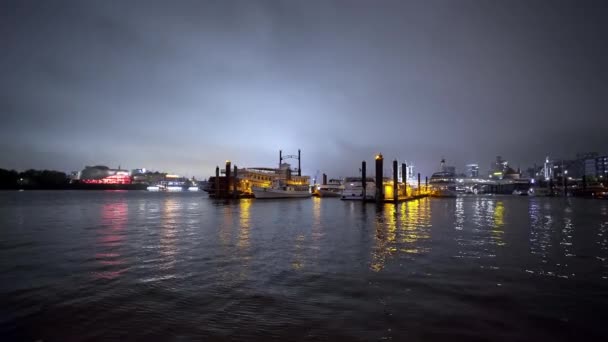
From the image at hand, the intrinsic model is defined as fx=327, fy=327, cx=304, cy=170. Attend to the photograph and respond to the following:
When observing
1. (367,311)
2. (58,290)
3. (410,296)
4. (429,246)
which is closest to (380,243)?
(429,246)

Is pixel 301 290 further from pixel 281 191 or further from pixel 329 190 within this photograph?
pixel 329 190

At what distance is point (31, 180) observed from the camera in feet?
515

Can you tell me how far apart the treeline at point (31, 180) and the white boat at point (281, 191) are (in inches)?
5480

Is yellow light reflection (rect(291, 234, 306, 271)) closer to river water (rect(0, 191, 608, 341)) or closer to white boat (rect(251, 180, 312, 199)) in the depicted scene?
river water (rect(0, 191, 608, 341))

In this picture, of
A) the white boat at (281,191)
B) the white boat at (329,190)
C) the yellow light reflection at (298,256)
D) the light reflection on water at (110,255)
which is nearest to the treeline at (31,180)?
the white boat at (281,191)

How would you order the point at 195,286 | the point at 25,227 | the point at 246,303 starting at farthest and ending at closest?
1. the point at 25,227
2. the point at 195,286
3. the point at 246,303

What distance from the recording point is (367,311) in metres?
7.16

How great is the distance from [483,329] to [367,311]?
2233mm

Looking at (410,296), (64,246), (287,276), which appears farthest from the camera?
(64,246)

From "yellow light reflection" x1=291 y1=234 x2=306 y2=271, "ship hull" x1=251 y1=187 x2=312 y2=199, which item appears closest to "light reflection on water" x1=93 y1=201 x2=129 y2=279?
"yellow light reflection" x1=291 y1=234 x2=306 y2=271

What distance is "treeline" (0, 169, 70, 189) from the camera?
A: 5778 inches

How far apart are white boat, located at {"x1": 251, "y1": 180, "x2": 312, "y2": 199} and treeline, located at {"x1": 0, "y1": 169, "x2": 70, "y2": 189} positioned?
13920 centimetres

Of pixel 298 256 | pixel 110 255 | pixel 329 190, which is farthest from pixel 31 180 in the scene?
pixel 298 256

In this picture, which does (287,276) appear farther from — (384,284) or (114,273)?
(114,273)
